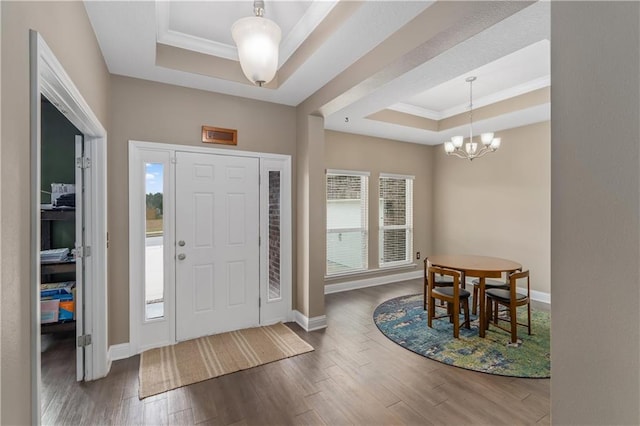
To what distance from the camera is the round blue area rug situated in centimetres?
271

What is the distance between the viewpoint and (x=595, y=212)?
0.95m

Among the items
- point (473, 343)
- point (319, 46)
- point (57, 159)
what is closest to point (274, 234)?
point (319, 46)

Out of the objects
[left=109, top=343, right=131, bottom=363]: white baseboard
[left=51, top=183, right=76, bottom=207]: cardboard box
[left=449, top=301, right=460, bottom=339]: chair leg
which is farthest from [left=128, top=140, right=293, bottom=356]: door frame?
[left=449, top=301, right=460, bottom=339]: chair leg

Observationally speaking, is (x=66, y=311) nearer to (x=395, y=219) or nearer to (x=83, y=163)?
(x=83, y=163)

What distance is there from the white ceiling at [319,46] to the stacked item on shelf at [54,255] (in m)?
2.04

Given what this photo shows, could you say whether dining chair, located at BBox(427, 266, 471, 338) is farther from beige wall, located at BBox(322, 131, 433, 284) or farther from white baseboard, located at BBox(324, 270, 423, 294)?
beige wall, located at BBox(322, 131, 433, 284)

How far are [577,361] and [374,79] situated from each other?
2.36 metres

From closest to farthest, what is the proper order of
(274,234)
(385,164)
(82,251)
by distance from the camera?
(82,251) < (274,234) < (385,164)

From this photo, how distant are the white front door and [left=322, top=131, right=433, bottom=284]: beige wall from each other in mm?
1830

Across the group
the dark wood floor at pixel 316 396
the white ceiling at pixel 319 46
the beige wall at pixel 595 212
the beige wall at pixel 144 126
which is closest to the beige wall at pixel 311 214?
the white ceiling at pixel 319 46

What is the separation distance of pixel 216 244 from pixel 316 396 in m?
1.91

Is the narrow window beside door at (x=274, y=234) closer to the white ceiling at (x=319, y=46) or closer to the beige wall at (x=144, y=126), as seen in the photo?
the beige wall at (x=144, y=126)

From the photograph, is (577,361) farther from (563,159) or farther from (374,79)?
(374,79)

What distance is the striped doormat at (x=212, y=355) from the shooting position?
254 cm
